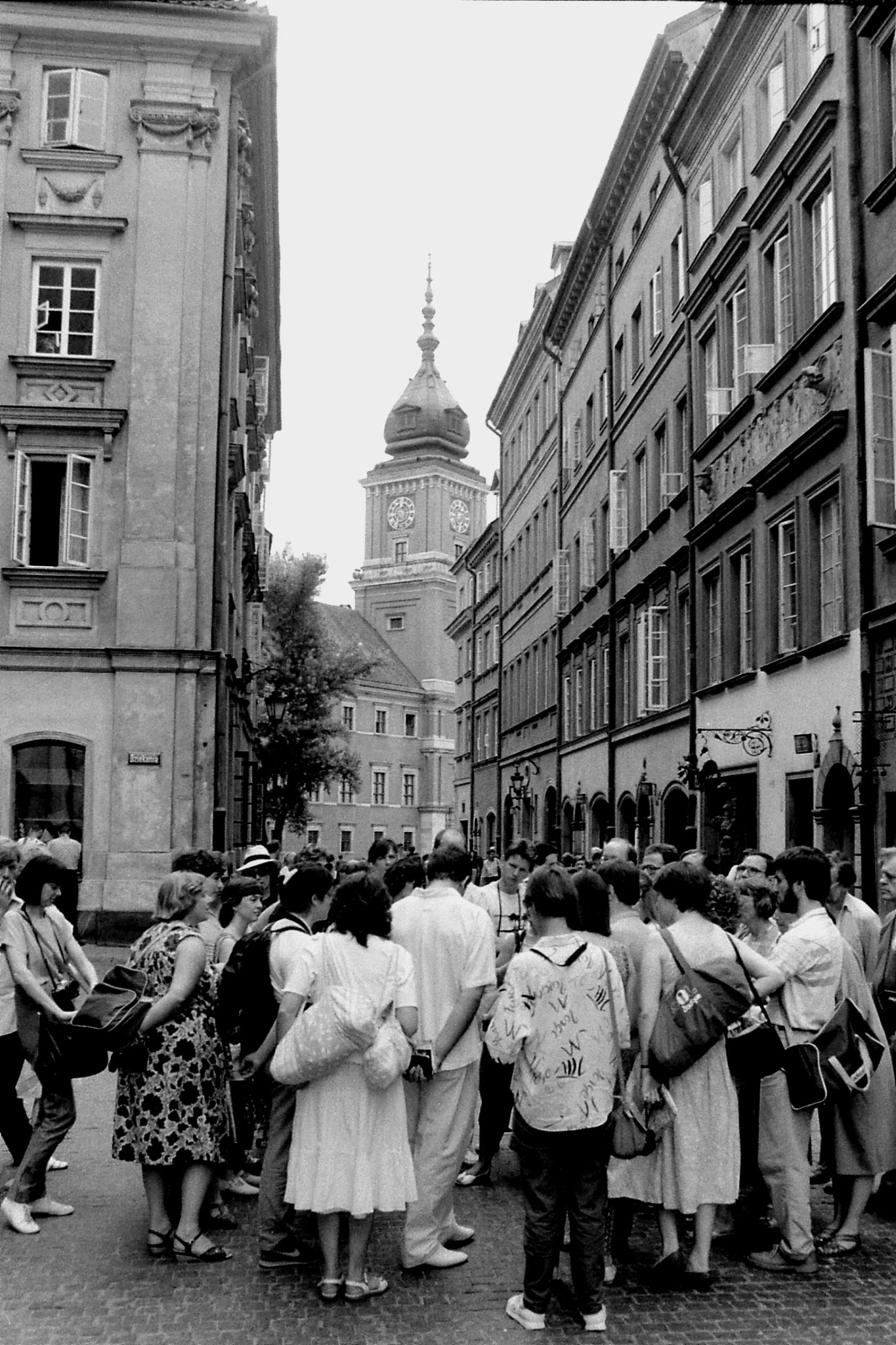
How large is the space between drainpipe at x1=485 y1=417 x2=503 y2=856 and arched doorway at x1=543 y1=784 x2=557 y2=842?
8.59 metres

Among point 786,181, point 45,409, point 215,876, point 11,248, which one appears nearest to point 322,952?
point 215,876

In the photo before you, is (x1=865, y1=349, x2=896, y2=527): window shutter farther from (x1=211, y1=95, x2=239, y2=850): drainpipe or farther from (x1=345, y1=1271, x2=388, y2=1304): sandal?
(x1=211, y1=95, x2=239, y2=850): drainpipe

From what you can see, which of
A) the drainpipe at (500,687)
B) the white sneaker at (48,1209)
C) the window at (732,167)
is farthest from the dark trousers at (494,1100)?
the drainpipe at (500,687)

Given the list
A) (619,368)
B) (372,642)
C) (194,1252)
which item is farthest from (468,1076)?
(372,642)

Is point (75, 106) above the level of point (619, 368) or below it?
above

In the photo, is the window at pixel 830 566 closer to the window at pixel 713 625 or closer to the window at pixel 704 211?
the window at pixel 713 625

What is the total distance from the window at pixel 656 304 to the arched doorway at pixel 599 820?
32.7ft

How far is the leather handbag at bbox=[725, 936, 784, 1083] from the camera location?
21.8ft

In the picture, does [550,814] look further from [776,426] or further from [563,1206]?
[563,1206]

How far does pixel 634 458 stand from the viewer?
28547mm

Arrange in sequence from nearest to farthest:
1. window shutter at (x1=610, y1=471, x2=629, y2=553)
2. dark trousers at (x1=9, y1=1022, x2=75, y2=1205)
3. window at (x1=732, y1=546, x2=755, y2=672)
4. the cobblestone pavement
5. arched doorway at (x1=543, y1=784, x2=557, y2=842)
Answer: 1. the cobblestone pavement
2. dark trousers at (x1=9, y1=1022, x2=75, y2=1205)
3. window at (x1=732, y1=546, x2=755, y2=672)
4. window shutter at (x1=610, y1=471, x2=629, y2=553)
5. arched doorway at (x1=543, y1=784, x2=557, y2=842)

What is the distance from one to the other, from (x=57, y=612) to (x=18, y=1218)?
55.7 feet

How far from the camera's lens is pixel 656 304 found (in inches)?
1072

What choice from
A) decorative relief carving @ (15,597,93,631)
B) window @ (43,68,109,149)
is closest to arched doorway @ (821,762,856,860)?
decorative relief carving @ (15,597,93,631)
